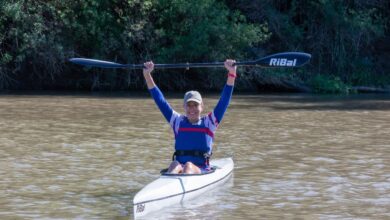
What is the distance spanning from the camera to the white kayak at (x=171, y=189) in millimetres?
7939

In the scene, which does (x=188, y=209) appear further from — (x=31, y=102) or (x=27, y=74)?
(x=27, y=74)

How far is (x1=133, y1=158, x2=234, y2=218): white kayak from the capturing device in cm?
794

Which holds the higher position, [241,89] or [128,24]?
[128,24]

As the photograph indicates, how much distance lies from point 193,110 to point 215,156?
313 centimetres

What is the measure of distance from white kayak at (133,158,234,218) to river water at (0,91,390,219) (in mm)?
112

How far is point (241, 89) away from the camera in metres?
27.7

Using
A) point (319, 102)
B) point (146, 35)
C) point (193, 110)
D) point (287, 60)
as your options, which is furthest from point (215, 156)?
point (146, 35)

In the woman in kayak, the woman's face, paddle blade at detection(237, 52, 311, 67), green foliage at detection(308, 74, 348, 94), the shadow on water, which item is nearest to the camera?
the woman's face

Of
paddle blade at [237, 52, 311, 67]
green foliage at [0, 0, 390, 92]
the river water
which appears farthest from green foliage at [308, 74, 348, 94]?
paddle blade at [237, 52, 311, 67]

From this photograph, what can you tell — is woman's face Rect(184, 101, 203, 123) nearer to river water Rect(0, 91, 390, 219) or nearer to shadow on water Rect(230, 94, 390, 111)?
river water Rect(0, 91, 390, 219)

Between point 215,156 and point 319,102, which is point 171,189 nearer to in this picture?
point 215,156

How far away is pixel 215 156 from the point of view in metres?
12.3

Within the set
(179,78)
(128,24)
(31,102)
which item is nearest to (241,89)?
(179,78)

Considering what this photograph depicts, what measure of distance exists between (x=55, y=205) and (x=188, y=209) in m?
1.36
